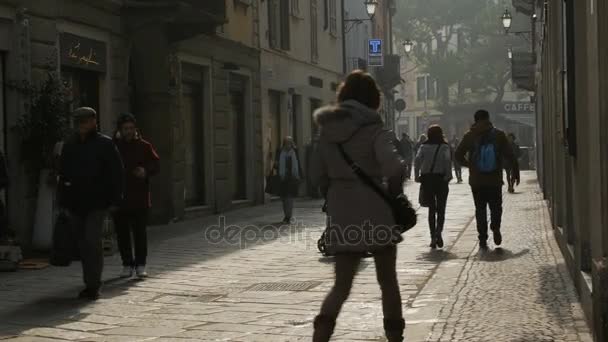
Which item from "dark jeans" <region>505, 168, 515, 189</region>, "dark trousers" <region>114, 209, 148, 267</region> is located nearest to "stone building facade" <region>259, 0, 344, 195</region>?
"dark jeans" <region>505, 168, 515, 189</region>

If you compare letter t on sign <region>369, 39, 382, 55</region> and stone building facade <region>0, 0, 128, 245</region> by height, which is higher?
letter t on sign <region>369, 39, 382, 55</region>

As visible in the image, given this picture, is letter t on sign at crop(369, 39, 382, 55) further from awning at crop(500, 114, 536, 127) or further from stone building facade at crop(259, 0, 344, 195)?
awning at crop(500, 114, 536, 127)

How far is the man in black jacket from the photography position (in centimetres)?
1025

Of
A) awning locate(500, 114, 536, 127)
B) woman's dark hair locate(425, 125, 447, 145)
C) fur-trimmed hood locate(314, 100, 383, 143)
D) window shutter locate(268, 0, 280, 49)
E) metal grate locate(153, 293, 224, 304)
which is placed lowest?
metal grate locate(153, 293, 224, 304)

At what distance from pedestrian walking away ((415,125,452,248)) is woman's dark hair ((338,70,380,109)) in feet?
27.1

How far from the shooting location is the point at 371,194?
6.54m

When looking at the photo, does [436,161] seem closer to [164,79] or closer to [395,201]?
[164,79]

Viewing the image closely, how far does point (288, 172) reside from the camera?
20.3 m

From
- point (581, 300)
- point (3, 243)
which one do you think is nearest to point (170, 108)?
point (3, 243)

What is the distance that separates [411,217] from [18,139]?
29.4ft

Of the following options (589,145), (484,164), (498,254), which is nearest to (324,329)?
(589,145)

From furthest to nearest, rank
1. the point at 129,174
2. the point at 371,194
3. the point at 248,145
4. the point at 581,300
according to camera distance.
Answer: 1. the point at 248,145
2. the point at 129,174
3. the point at 581,300
4. the point at 371,194

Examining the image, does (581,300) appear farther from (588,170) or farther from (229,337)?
(229,337)

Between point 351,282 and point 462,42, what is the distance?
71.9 m
